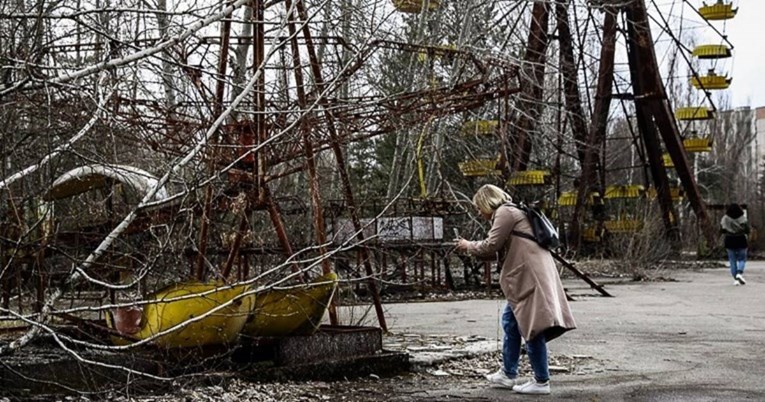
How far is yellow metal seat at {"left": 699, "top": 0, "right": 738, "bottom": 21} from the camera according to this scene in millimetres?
35781

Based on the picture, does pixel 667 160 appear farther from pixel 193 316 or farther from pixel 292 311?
pixel 193 316

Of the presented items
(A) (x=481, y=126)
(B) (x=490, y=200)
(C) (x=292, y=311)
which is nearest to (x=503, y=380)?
(B) (x=490, y=200)

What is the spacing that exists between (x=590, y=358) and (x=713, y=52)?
91.1ft

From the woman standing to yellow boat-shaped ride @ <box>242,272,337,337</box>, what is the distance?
123cm

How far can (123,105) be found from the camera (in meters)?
9.77

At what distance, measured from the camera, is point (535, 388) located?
8922 mm

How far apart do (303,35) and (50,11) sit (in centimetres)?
372

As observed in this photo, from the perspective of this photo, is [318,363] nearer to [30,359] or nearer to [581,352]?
[30,359]

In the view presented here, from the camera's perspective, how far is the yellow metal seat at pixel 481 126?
26.4 m

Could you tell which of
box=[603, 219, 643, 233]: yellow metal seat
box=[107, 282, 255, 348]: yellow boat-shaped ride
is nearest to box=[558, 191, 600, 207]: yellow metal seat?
box=[603, 219, 643, 233]: yellow metal seat

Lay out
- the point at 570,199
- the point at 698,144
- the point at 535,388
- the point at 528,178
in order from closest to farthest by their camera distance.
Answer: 1. the point at 535,388
2. the point at 528,178
3. the point at 570,199
4. the point at 698,144

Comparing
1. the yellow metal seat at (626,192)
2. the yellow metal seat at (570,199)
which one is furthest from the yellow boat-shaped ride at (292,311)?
the yellow metal seat at (626,192)

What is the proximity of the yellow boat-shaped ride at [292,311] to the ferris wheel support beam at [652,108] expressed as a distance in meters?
27.5

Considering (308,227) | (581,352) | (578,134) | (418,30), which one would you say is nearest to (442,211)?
(418,30)
